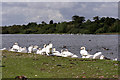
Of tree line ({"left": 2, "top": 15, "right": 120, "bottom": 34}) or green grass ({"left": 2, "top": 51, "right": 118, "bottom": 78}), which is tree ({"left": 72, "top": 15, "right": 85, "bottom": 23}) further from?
green grass ({"left": 2, "top": 51, "right": 118, "bottom": 78})

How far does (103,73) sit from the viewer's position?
12469mm

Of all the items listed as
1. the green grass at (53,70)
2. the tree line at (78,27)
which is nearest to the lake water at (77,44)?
the green grass at (53,70)

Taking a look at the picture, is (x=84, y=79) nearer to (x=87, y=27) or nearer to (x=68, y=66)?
(x=68, y=66)

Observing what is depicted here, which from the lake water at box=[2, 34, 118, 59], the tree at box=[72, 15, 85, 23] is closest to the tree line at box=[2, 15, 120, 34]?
the tree at box=[72, 15, 85, 23]

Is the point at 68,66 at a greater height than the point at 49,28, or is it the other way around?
the point at 49,28

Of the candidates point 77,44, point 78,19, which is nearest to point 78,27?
point 78,19

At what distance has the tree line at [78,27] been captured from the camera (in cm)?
14490

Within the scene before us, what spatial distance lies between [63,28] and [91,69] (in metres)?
153

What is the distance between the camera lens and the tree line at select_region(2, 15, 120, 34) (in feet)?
475

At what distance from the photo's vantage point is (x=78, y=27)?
163m

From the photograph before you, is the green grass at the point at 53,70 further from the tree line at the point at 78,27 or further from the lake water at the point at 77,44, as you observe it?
the tree line at the point at 78,27

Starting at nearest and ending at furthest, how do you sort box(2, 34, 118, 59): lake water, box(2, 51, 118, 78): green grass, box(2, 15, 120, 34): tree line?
box(2, 51, 118, 78): green grass
box(2, 34, 118, 59): lake water
box(2, 15, 120, 34): tree line

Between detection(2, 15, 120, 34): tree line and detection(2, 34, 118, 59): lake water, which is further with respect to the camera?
detection(2, 15, 120, 34): tree line

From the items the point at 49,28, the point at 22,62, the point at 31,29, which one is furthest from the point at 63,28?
the point at 22,62
